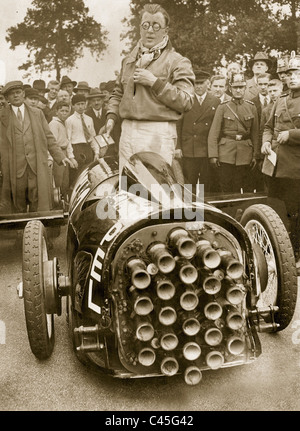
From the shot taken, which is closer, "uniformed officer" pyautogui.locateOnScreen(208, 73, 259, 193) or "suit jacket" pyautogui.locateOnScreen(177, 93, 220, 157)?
"uniformed officer" pyautogui.locateOnScreen(208, 73, 259, 193)

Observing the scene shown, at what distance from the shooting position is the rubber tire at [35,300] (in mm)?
3230

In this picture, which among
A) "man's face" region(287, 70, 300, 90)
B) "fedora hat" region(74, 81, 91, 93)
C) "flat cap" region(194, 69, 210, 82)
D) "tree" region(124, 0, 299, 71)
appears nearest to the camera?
"man's face" region(287, 70, 300, 90)

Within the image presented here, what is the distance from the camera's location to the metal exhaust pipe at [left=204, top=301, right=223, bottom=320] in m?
2.81

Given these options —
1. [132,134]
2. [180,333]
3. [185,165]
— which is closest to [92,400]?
[180,333]

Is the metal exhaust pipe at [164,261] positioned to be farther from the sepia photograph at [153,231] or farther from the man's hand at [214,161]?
the man's hand at [214,161]

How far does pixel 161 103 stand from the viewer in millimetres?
4703

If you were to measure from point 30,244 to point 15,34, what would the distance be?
2.89 meters

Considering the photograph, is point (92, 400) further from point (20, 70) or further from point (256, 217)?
point (20, 70)

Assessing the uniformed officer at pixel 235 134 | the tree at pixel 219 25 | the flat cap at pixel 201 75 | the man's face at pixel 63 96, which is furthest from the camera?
the man's face at pixel 63 96

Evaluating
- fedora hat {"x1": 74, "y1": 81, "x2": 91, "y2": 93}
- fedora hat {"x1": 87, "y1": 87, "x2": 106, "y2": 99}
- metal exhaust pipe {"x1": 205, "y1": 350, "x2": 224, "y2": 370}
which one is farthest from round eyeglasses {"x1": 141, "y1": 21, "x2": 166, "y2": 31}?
fedora hat {"x1": 74, "y1": 81, "x2": 91, "y2": 93}

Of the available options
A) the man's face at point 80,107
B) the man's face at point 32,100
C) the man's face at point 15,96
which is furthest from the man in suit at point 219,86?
the man's face at point 15,96

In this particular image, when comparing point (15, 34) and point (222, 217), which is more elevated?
point (15, 34)

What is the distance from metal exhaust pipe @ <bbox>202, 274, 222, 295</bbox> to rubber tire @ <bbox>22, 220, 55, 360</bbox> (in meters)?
1.05

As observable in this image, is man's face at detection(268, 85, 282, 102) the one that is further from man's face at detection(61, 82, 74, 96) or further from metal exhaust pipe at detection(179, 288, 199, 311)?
metal exhaust pipe at detection(179, 288, 199, 311)
